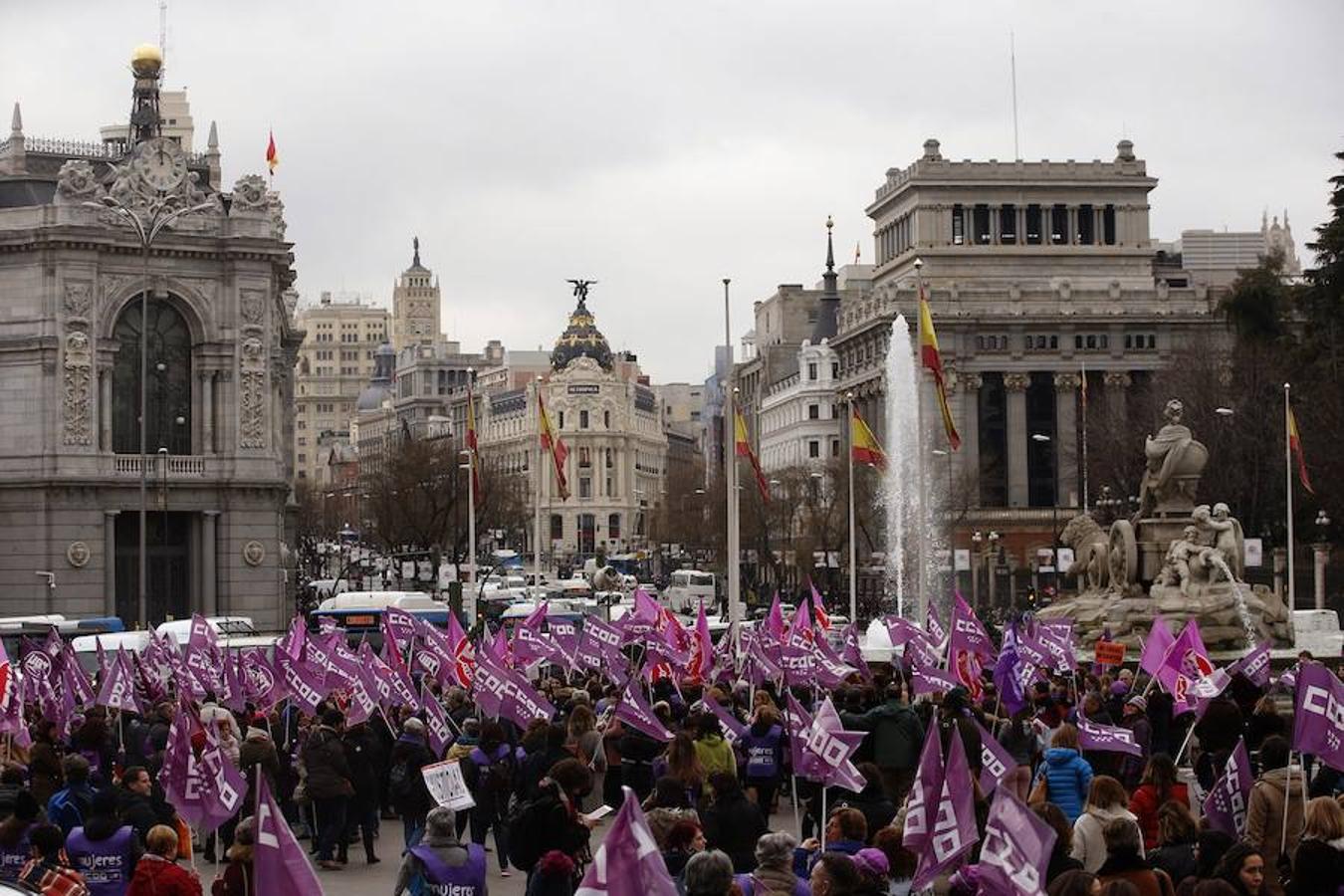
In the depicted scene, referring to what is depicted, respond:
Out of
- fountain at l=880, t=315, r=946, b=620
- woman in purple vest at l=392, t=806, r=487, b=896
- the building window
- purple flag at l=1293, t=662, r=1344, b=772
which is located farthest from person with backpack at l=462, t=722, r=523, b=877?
the building window

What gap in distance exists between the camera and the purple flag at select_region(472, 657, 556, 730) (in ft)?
71.6

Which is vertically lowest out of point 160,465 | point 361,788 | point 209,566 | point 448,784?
point 361,788

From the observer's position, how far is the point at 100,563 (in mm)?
66188

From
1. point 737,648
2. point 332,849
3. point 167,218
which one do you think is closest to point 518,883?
point 332,849

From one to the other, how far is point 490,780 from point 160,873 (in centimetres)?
738

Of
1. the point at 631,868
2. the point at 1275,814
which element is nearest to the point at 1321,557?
the point at 1275,814

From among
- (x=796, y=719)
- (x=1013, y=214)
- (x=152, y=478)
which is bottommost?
(x=796, y=719)

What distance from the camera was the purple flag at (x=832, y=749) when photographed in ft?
52.8

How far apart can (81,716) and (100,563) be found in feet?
135

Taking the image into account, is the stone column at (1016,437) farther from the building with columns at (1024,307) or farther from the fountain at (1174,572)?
the fountain at (1174,572)

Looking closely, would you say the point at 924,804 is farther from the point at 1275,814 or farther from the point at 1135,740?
the point at 1135,740

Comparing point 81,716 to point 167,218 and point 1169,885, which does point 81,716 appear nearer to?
point 1169,885

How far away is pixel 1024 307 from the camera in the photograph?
374ft

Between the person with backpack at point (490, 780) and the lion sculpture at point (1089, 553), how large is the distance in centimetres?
2179
